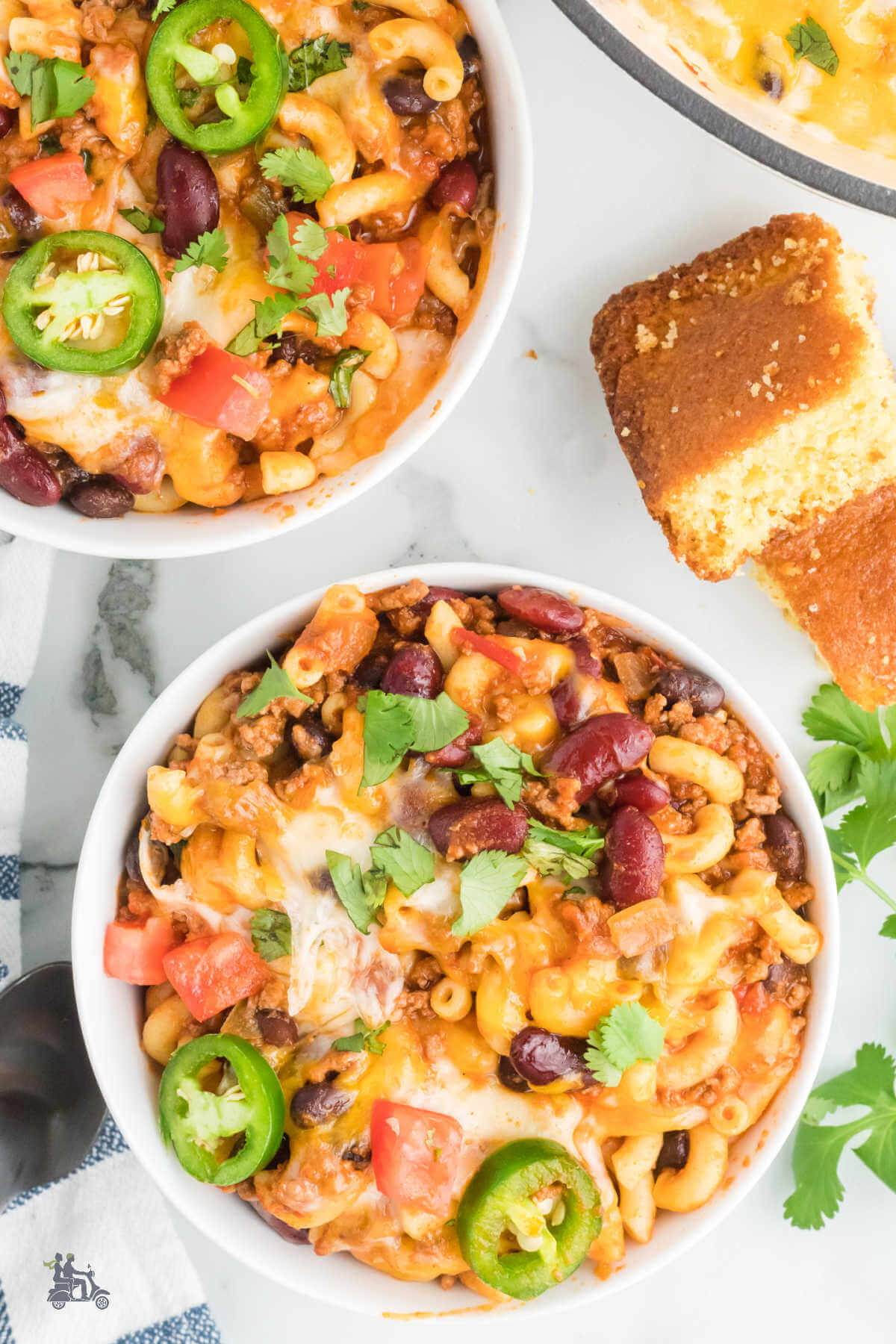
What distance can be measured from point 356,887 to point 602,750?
1.67 feet

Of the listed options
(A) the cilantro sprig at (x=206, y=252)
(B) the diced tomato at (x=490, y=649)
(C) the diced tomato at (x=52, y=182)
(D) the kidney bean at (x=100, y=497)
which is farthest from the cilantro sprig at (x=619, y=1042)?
(C) the diced tomato at (x=52, y=182)

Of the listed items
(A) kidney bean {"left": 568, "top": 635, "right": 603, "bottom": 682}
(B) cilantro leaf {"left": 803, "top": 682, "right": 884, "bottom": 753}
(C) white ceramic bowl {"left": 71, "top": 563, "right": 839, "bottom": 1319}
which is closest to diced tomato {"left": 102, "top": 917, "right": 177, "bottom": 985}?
(C) white ceramic bowl {"left": 71, "top": 563, "right": 839, "bottom": 1319}

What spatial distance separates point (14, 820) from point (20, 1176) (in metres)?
0.79

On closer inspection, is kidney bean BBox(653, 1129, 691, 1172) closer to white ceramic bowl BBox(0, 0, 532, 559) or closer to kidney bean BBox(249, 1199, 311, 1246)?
kidney bean BBox(249, 1199, 311, 1246)

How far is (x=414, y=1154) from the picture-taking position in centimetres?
222

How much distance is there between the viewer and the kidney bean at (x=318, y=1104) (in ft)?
7.32

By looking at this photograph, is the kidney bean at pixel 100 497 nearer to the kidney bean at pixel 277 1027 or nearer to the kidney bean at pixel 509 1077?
the kidney bean at pixel 277 1027

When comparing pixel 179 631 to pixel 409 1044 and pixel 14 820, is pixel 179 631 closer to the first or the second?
pixel 14 820

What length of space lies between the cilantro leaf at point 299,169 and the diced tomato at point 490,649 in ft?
2.74

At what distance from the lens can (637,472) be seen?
2732 mm

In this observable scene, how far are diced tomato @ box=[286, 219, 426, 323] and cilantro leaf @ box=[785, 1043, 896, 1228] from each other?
1.99 m

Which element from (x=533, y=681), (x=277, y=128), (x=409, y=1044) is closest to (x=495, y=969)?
(x=409, y=1044)

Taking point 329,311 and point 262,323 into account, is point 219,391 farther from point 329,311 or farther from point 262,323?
point 329,311

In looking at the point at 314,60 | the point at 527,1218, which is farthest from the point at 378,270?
the point at 527,1218
